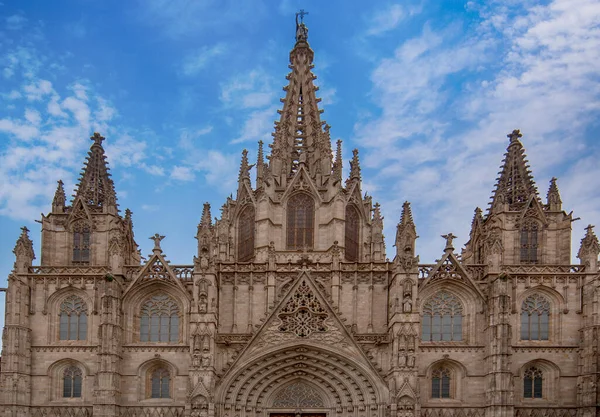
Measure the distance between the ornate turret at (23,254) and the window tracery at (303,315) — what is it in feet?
56.9

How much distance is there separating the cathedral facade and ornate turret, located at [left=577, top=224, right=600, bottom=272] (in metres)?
0.09

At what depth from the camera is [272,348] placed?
40562 mm

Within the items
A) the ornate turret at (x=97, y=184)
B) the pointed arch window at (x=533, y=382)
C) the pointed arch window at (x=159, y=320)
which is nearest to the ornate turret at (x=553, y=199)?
the pointed arch window at (x=533, y=382)

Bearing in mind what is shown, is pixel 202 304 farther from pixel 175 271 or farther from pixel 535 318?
pixel 535 318

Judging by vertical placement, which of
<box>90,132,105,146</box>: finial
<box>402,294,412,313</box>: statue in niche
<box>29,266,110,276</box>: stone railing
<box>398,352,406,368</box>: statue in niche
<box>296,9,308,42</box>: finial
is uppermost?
<box>296,9,308,42</box>: finial

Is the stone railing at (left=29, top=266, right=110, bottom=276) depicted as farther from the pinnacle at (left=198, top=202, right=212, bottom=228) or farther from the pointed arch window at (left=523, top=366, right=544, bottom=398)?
the pointed arch window at (left=523, top=366, right=544, bottom=398)

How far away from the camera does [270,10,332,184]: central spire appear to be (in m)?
48.1

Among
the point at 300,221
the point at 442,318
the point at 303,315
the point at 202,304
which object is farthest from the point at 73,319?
the point at 442,318

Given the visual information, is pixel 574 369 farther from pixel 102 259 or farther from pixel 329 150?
pixel 102 259

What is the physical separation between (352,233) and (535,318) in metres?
13.5

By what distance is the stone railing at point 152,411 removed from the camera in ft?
136

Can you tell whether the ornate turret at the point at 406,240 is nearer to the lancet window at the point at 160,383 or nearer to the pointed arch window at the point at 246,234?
the pointed arch window at the point at 246,234

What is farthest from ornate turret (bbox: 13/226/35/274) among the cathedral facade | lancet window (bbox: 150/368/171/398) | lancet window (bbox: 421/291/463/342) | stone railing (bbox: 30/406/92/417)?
lancet window (bbox: 421/291/463/342)

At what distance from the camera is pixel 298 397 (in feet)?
138
